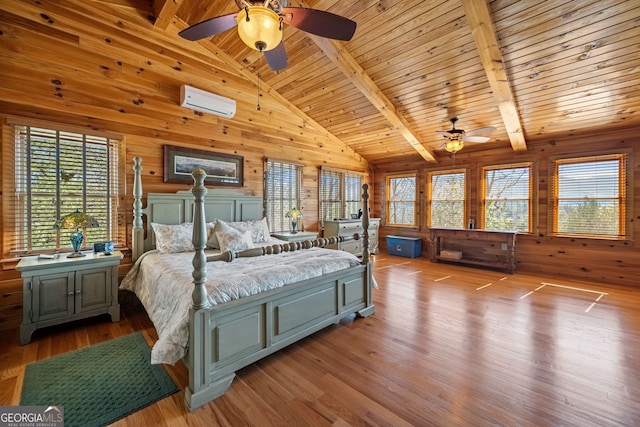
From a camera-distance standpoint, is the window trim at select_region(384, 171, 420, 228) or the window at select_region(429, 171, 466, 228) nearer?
the window at select_region(429, 171, 466, 228)

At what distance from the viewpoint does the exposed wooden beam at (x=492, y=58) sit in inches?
111

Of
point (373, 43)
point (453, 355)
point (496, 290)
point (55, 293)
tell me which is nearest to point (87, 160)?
point (55, 293)

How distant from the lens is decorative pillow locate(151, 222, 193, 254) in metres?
3.22

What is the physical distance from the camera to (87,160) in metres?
3.20

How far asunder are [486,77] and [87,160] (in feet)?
17.3

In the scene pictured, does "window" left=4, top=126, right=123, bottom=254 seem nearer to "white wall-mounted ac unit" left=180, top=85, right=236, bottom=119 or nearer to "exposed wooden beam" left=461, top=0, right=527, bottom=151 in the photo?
"white wall-mounted ac unit" left=180, top=85, right=236, bottom=119

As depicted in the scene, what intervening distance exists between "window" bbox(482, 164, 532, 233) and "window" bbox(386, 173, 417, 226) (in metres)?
1.62

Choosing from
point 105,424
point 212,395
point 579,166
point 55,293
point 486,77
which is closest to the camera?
point 105,424

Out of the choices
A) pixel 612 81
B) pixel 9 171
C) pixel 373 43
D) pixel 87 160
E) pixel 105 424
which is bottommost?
pixel 105 424

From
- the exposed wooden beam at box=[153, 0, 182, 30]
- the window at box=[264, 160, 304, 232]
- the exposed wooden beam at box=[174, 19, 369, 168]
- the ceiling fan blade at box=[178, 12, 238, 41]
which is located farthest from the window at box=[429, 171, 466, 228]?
the exposed wooden beam at box=[153, 0, 182, 30]

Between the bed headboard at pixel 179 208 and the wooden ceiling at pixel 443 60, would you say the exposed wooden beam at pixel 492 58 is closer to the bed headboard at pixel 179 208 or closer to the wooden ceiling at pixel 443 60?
the wooden ceiling at pixel 443 60

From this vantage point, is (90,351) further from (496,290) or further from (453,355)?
(496,290)

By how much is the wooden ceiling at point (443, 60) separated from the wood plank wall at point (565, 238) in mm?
223

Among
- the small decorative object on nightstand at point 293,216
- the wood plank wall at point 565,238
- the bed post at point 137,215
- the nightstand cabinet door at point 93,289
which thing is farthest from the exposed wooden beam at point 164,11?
the wood plank wall at point 565,238
